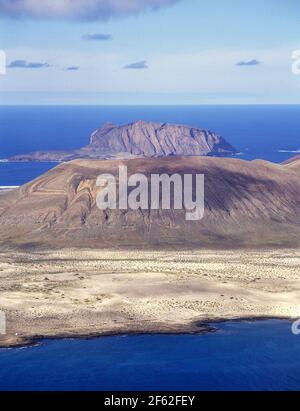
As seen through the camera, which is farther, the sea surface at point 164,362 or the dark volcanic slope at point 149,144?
the dark volcanic slope at point 149,144

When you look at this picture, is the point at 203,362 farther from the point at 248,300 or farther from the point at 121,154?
the point at 121,154

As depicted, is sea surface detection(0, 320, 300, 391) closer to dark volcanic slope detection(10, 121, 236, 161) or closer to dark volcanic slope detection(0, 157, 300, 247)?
dark volcanic slope detection(0, 157, 300, 247)

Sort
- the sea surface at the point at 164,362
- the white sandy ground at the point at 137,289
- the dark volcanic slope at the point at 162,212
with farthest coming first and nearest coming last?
the dark volcanic slope at the point at 162,212, the white sandy ground at the point at 137,289, the sea surface at the point at 164,362

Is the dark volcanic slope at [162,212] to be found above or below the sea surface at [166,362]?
above

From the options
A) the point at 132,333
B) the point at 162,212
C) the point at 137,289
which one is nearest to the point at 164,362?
the point at 132,333

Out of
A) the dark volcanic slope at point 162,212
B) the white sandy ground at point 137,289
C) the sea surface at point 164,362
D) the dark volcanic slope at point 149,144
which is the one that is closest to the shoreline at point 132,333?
the white sandy ground at point 137,289

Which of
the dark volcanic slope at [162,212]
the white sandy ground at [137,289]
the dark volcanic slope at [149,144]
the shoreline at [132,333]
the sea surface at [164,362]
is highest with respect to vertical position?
the dark volcanic slope at [149,144]

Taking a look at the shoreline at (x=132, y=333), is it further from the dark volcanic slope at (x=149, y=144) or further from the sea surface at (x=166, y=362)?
the dark volcanic slope at (x=149, y=144)

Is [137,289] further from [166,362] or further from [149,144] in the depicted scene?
[149,144]
